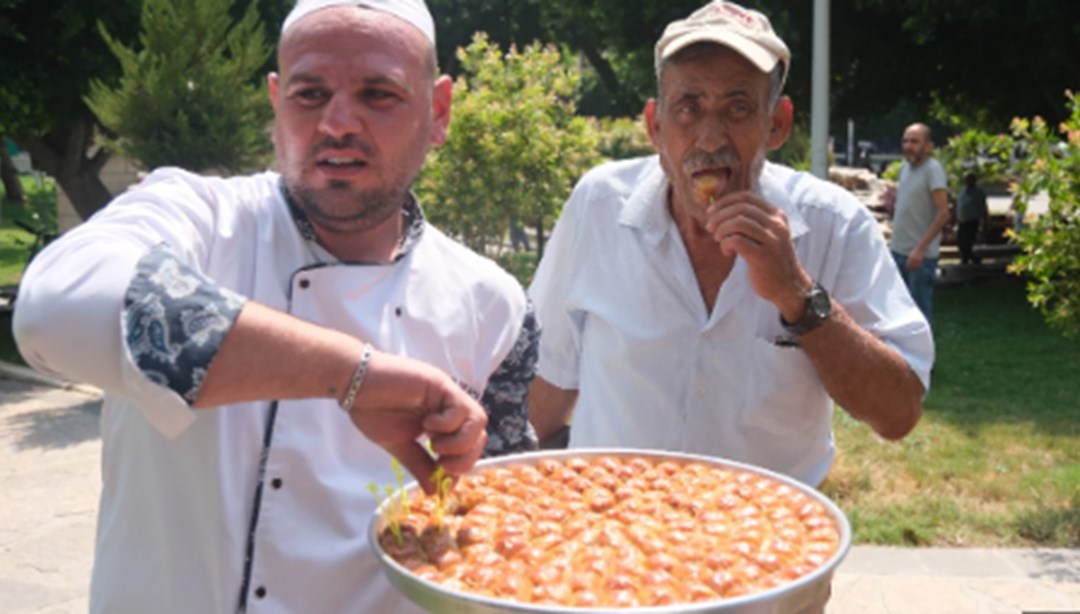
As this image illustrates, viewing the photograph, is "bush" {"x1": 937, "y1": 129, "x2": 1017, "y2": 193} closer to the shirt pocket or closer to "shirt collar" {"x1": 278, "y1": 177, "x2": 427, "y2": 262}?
the shirt pocket

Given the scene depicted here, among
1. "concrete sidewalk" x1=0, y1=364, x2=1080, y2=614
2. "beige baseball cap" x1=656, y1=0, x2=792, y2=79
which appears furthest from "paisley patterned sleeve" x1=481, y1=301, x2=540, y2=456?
"concrete sidewalk" x1=0, y1=364, x2=1080, y2=614

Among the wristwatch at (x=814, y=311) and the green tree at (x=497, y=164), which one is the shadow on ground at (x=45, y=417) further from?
the wristwatch at (x=814, y=311)

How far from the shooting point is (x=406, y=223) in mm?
2322

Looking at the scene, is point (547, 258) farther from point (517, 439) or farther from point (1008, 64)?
point (1008, 64)

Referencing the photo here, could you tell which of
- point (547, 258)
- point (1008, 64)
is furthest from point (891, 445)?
point (1008, 64)

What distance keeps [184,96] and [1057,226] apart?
782cm

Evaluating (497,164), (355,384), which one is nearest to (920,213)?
(497,164)

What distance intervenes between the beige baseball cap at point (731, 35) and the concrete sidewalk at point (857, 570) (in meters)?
2.70

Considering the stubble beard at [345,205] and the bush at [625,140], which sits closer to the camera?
the stubble beard at [345,205]

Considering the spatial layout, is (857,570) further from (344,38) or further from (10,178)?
(10,178)

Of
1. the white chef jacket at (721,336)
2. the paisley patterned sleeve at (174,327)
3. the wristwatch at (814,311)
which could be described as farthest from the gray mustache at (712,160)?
the paisley patterned sleeve at (174,327)

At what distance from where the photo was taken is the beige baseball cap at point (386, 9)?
202 centimetres

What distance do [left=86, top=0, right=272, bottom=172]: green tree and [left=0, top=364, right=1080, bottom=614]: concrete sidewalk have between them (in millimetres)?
3984

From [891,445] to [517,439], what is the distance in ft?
21.3
